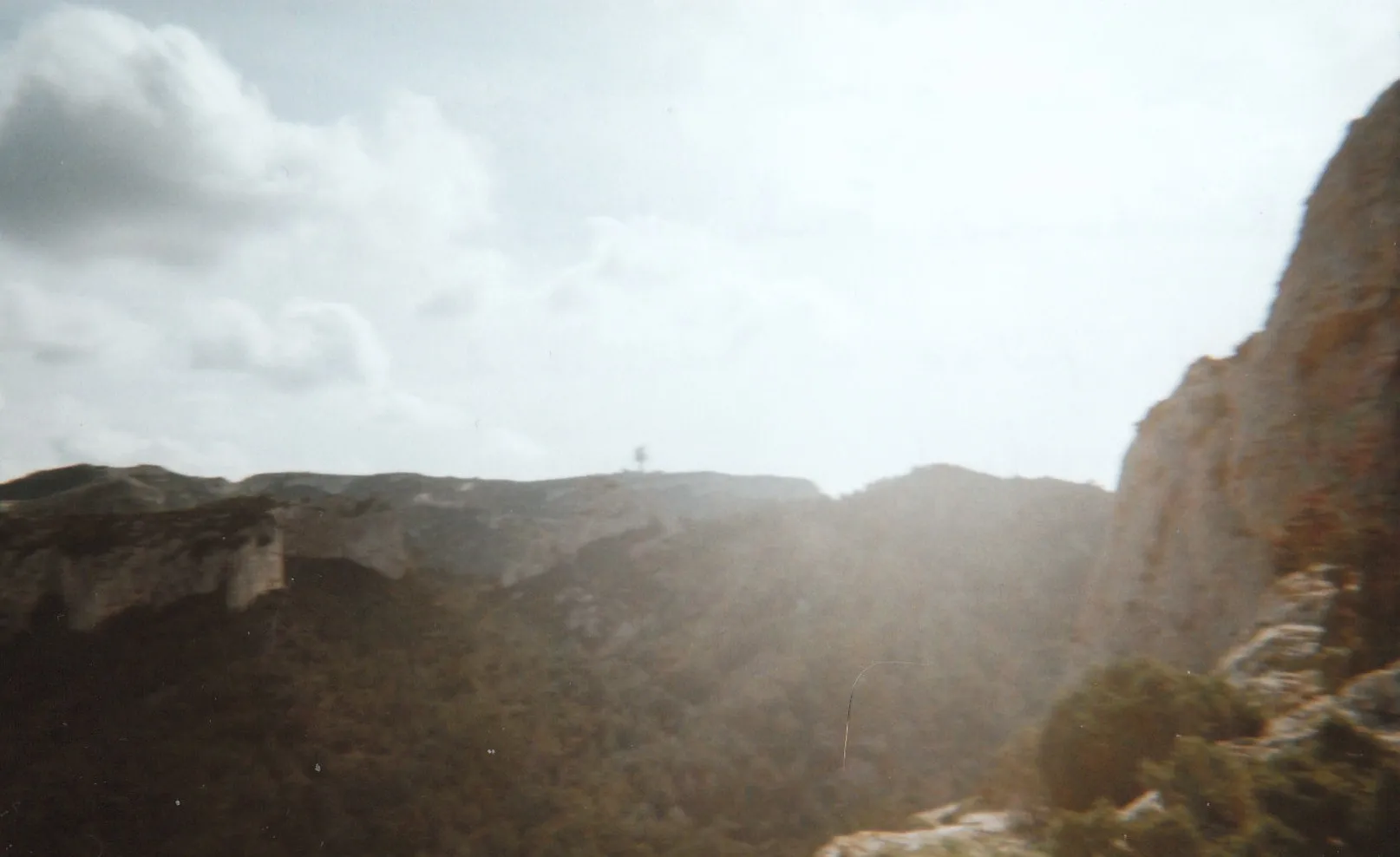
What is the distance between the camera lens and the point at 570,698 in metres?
23.2

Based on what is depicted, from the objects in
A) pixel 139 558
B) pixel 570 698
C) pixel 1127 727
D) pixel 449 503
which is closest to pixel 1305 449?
pixel 1127 727

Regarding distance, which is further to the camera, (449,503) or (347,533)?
(449,503)

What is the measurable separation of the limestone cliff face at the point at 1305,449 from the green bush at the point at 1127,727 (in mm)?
2013

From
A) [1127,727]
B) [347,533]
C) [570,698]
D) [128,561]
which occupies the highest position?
[347,533]

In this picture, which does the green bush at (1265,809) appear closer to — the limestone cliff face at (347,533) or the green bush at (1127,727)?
the green bush at (1127,727)

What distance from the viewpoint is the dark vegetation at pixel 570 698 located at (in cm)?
1572

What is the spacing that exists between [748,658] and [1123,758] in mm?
17663

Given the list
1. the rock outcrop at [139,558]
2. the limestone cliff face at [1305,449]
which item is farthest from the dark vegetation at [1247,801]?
the rock outcrop at [139,558]

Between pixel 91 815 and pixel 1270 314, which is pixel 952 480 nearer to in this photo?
pixel 1270 314

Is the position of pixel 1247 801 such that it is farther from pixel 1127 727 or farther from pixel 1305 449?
pixel 1305 449

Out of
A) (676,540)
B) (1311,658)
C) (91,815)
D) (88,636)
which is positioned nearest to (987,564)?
(676,540)

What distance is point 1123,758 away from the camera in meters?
8.65

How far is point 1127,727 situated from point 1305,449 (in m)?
7.53

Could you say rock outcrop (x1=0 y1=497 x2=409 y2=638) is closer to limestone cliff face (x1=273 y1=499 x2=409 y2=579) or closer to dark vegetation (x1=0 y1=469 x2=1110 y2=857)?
limestone cliff face (x1=273 y1=499 x2=409 y2=579)
